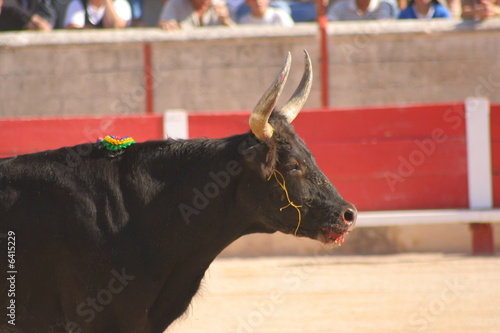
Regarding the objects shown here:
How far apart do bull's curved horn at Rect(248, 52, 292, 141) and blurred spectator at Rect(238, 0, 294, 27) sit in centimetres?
528

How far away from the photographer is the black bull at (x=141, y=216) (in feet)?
11.2

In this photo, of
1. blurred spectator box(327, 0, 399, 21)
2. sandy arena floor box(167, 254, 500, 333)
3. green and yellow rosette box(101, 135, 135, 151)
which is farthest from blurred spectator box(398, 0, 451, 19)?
green and yellow rosette box(101, 135, 135, 151)

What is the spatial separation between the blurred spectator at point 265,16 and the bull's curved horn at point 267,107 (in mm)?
5279

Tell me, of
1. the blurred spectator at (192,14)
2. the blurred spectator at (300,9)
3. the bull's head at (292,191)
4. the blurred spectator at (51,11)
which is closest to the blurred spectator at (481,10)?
the blurred spectator at (300,9)

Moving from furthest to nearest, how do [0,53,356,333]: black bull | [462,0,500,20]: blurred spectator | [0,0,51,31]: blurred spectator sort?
[0,0,51,31]: blurred spectator → [462,0,500,20]: blurred spectator → [0,53,356,333]: black bull

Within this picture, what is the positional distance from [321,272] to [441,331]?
1.96m

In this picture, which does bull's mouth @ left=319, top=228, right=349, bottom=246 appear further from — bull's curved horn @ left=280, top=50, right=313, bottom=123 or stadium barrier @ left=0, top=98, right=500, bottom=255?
stadium barrier @ left=0, top=98, right=500, bottom=255

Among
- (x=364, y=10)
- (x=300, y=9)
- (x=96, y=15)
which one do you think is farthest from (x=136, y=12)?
(x=364, y=10)

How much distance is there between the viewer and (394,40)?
28.3 ft

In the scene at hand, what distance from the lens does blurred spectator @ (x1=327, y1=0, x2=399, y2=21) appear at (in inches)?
347

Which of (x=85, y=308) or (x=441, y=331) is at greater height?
(x=85, y=308)

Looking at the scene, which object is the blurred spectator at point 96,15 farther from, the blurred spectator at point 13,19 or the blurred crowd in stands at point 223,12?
the blurred spectator at point 13,19

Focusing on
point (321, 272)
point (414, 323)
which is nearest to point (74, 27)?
point (321, 272)

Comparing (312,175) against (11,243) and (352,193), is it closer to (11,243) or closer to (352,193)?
(11,243)
